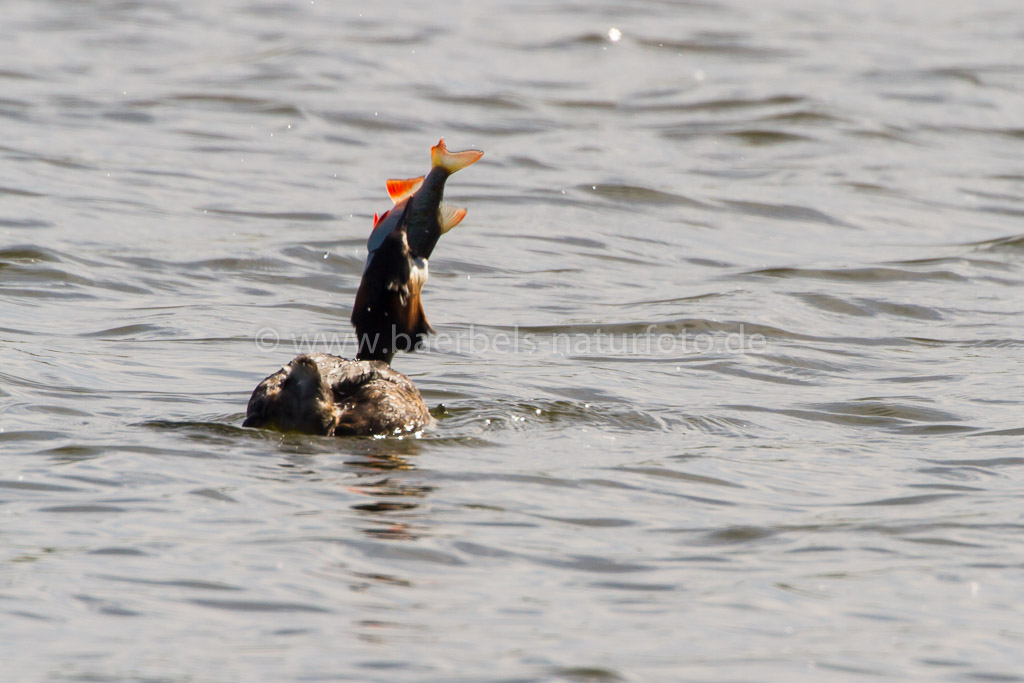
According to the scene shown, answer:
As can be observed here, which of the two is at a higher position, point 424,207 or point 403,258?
point 424,207

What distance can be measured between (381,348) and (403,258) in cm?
63

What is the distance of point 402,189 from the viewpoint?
290 inches

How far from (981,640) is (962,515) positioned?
142cm

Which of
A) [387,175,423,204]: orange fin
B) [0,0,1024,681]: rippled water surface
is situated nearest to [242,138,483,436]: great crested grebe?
[387,175,423,204]: orange fin

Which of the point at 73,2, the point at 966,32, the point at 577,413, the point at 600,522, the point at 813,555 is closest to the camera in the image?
the point at 813,555

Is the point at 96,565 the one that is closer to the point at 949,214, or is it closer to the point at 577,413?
the point at 577,413

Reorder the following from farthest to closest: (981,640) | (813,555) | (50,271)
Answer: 1. (50,271)
2. (813,555)
3. (981,640)

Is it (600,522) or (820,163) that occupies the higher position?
(820,163)

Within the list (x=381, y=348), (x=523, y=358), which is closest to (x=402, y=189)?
(x=381, y=348)

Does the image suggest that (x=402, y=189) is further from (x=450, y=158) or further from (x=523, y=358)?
(x=523, y=358)

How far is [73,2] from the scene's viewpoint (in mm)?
24875

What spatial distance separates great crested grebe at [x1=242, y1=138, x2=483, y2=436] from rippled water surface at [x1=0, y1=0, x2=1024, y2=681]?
157mm

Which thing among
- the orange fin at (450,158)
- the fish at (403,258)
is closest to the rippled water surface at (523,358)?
the fish at (403,258)

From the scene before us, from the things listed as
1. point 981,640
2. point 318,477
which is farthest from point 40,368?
point 981,640
